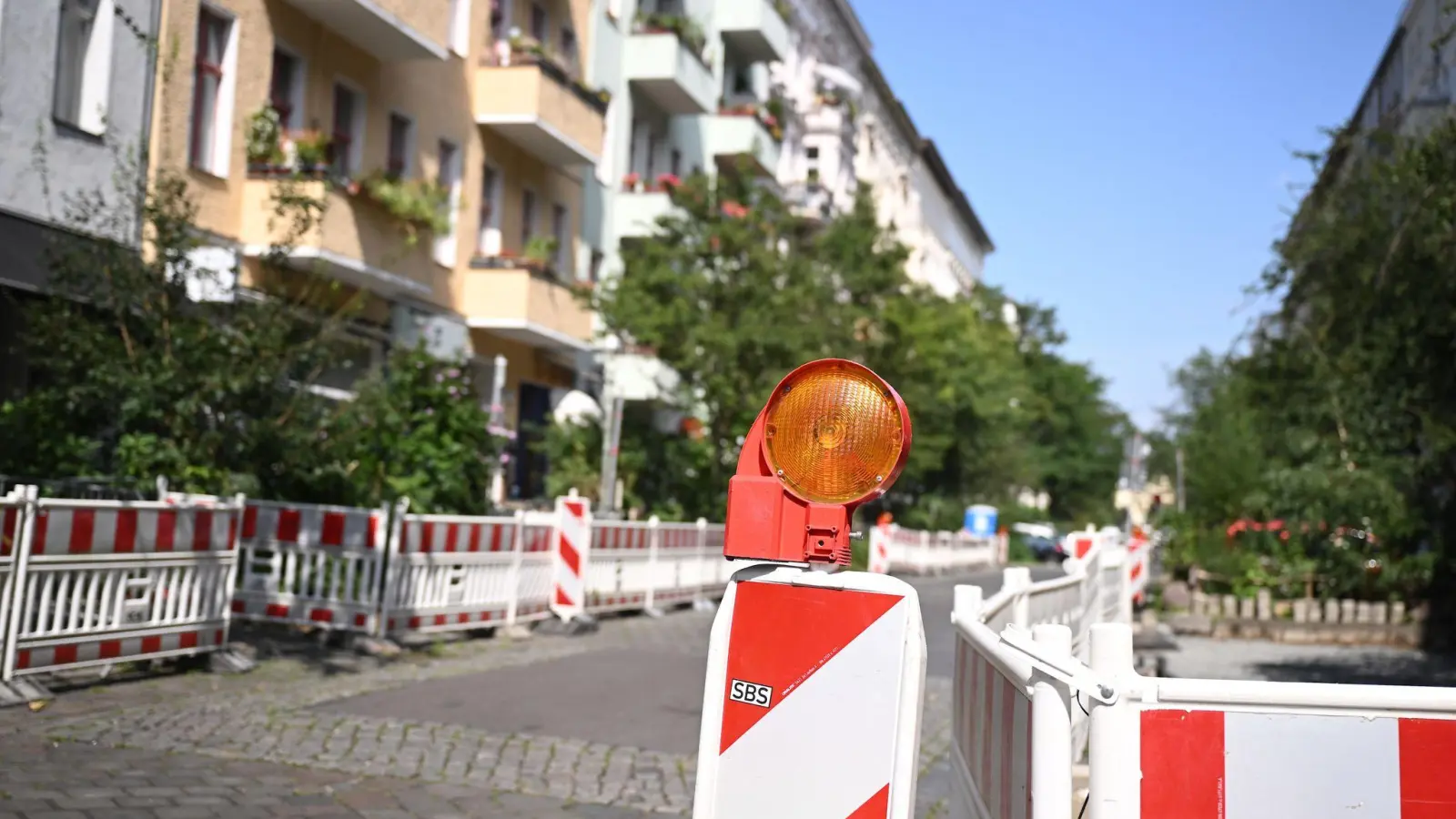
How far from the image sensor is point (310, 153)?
1994cm

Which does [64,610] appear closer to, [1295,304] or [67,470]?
[67,470]

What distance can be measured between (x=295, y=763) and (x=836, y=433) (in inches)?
191

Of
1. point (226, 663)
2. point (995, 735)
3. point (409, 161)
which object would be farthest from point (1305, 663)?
point (409, 161)

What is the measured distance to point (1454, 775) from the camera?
112 inches

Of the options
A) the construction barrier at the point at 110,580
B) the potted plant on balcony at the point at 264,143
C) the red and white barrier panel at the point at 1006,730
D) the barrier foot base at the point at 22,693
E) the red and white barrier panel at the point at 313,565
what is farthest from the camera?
the potted plant on balcony at the point at 264,143

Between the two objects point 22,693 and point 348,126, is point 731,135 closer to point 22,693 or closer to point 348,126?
point 348,126

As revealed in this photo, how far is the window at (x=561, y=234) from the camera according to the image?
30250 mm

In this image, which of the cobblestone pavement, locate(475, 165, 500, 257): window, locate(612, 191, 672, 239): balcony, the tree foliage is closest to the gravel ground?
the tree foliage

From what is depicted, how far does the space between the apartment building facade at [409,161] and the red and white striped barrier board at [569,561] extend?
2829 mm

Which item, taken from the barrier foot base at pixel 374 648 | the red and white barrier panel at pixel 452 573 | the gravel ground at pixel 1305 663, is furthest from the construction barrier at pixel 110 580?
the gravel ground at pixel 1305 663

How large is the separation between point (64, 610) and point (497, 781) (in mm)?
3372

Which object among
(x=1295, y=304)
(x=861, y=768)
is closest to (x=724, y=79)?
(x=1295, y=304)

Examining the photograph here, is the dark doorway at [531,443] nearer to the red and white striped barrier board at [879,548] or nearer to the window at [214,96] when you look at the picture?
the red and white striped barrier board at [879,548]

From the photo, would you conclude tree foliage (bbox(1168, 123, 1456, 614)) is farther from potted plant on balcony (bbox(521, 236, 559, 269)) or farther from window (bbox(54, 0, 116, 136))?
window (bbox(54, 0, 116, 136))
